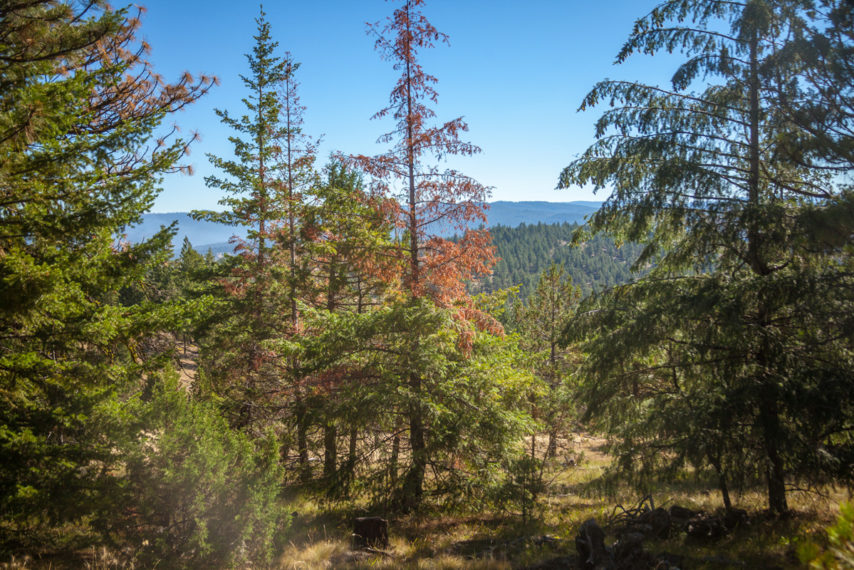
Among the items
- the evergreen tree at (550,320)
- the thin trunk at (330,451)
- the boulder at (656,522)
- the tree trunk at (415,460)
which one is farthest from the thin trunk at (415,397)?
the evergreen tree at (550,320)

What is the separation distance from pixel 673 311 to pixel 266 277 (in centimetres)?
1325

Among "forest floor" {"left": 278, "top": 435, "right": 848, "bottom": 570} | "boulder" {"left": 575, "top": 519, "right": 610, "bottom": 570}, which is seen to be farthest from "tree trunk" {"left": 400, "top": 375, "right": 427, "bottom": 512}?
"boulder" {"left": 575, "top": 519, "right": 610, "bottom": 570}

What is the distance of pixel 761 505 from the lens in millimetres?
9062

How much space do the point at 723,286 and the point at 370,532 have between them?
881 cm

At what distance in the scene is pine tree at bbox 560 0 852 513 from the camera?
6430 millimetres

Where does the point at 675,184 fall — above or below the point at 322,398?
above

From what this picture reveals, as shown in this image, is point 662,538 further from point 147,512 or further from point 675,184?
point 147,512

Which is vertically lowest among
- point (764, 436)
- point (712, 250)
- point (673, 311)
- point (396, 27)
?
point (764, 436)

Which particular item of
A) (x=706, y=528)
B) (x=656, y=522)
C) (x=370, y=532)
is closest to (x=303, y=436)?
(x=370, y=532)

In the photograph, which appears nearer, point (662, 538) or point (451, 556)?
point (662, 538)

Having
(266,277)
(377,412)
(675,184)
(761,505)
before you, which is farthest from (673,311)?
(266,277)

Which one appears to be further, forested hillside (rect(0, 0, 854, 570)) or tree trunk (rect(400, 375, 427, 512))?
tree trunk (rect(400, 375, 427, 512))

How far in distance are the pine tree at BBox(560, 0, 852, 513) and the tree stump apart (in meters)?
5.48

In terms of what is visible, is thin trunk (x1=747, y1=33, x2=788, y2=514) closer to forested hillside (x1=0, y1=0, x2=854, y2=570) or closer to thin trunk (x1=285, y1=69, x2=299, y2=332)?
forested hillside (x1=0, y1=0, x2=854, y2=570)
